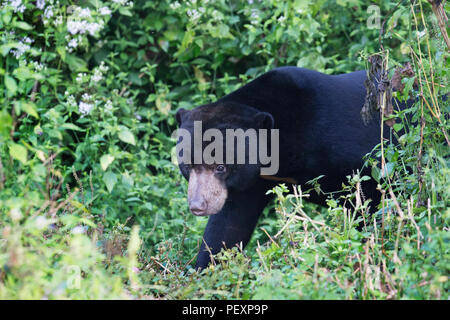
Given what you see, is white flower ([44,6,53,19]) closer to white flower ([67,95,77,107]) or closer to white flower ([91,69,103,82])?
white flower ([91,69,103,82])

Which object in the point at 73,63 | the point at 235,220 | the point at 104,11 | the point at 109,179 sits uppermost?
the point at 104,11

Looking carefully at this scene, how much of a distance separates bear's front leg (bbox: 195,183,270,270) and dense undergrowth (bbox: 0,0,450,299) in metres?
0.17

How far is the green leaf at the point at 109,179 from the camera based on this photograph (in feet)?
16.6

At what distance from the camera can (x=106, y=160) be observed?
493 centimetres

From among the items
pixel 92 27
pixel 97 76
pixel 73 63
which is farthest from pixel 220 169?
pixel 73 63

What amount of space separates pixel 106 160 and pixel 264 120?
138 centimetres

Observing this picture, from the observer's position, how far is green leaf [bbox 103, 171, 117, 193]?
199 inches

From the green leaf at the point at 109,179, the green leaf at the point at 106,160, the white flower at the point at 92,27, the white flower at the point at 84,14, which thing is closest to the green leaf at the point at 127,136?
the green leaf at the point at 106,160

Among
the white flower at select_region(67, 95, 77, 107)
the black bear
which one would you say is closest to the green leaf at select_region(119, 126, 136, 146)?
the white flower at select_region(67, 95, 77, 107)

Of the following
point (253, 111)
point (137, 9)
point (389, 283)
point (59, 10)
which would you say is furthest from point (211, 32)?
point (389, 283)

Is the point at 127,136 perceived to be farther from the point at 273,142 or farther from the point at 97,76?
the point at 273,142

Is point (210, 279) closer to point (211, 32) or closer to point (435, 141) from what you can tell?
point (435, 141)

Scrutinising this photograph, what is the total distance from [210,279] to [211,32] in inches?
136

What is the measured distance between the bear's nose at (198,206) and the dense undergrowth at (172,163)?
29 centimetres
